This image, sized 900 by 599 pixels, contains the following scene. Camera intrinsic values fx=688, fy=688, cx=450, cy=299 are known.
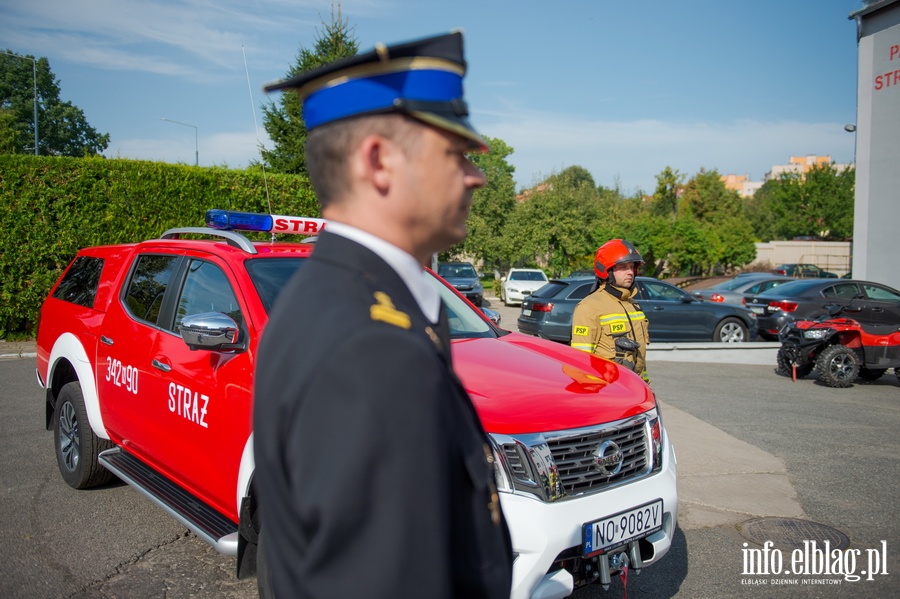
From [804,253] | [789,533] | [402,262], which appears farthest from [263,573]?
[804,253]

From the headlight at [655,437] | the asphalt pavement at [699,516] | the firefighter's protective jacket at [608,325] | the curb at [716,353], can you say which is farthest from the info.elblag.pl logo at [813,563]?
the curb at [716,353]

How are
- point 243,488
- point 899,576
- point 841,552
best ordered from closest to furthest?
point 243,488
point 899,576
point 841,552

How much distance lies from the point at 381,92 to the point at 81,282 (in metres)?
5.52

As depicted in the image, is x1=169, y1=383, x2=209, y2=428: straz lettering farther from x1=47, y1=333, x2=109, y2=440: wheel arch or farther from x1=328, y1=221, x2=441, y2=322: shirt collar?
x1=328, y1=221, x2=441, y2=322: shirt collar

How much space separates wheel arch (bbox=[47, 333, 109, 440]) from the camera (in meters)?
5.04

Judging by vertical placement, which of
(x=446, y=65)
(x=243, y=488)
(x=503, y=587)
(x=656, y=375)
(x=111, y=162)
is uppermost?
(x=111, y=162)

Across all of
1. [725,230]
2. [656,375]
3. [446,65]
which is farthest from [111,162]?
[725,230]

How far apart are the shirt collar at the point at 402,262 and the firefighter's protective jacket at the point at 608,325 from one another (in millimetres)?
4097

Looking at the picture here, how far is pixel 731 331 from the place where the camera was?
15875 mm

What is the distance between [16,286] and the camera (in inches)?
524

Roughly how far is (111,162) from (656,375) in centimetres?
1139

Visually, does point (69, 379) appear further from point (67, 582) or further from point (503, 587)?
point (503, 587)

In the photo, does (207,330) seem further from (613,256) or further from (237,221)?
(613,256)

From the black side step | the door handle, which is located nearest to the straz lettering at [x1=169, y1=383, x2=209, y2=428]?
the door handle
